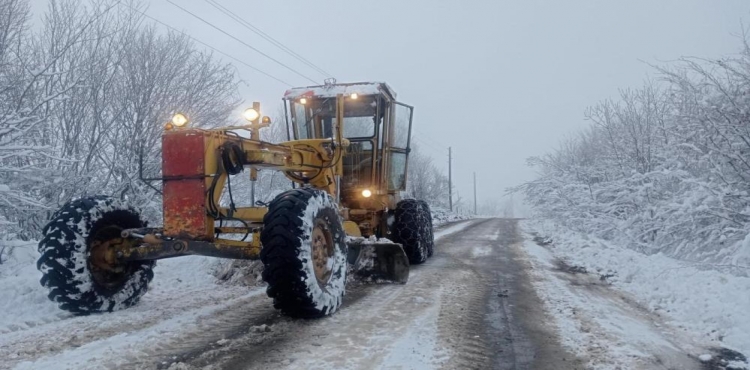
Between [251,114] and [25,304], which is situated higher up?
[251,114]

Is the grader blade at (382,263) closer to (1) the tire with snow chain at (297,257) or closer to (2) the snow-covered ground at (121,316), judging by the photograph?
(2) the snow-covered ground at (121,316)

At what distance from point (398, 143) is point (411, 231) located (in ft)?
4.82

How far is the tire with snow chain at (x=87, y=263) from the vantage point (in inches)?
173

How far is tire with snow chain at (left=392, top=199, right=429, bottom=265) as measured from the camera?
839 cm

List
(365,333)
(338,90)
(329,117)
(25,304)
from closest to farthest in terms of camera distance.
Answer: (365,333)
(25,304)
(338,90)
(329,117)

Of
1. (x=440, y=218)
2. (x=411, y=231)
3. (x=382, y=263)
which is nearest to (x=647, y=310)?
(x=382, y=263)

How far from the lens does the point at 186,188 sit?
14.4 ft

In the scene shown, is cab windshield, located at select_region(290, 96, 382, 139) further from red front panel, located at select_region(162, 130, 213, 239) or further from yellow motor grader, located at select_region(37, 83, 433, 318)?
red front panel, located at select_region(162, 130, 213, 239)

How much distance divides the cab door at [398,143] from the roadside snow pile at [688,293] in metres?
3.24

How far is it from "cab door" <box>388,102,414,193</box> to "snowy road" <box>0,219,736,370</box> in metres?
2.77

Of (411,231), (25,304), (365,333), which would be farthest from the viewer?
(411,231)

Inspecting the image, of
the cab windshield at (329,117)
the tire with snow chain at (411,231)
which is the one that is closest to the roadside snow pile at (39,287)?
the cab windshield at (329,117)

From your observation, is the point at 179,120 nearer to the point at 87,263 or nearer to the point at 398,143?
the point at 87,263

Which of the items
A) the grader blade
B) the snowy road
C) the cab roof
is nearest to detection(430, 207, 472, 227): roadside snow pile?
the cab roof
